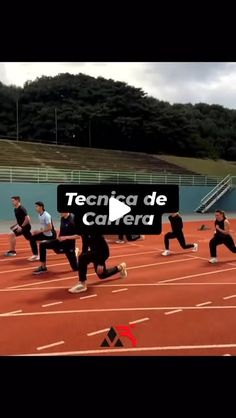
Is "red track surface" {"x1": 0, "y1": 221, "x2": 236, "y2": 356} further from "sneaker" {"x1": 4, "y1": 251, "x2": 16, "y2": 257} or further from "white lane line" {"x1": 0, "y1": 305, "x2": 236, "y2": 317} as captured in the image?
"sneaker" {"x1": 4, "y1": 251, "x2": 16, "y2": 257}

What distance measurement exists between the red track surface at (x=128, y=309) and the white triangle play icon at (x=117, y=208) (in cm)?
157

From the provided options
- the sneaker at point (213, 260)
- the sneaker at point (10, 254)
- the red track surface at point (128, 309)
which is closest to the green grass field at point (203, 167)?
the sneaker at point (213, 260)

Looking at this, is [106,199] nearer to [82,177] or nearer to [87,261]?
[87,261]

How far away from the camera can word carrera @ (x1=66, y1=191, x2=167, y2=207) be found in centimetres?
442

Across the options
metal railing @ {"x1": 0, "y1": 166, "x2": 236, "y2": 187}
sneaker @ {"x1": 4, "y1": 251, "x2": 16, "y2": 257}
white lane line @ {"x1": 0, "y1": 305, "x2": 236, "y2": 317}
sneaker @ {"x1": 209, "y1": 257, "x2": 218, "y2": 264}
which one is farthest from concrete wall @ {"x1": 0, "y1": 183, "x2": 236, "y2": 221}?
white lane line @ {"x1": 0, "y1": 305, "x2": 236, "y2": 317}

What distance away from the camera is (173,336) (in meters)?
5.22

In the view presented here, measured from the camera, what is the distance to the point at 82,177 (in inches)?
1084

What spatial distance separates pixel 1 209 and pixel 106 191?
63.2ft

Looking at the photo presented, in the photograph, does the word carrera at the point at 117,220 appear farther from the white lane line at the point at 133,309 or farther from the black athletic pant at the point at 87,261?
the black athletic pant at the point at 87,261

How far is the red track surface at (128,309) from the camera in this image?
16.2 feet

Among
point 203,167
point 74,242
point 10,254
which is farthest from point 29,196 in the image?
point 203,167

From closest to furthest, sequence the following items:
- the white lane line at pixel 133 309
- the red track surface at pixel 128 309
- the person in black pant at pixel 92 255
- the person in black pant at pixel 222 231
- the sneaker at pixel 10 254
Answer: the red track surface at pixel 128 309 < the white lane line at pixel 133 309 < the person in black pant at pixel 92 255 < the person in black pant at pixel 222 231 < the sneaker at pixel 10 254
